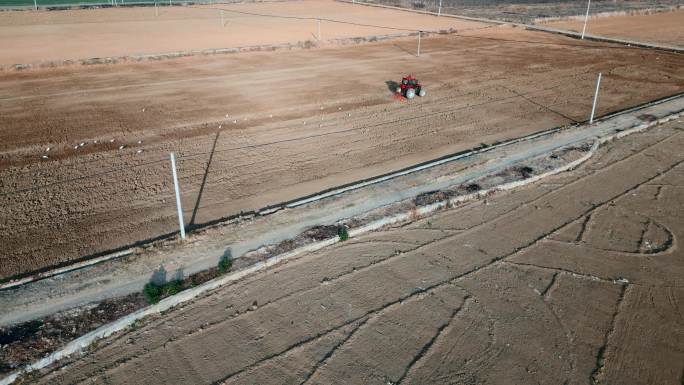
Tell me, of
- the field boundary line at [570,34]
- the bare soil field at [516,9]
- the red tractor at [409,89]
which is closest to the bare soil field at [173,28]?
the field boundary line at [570,34]

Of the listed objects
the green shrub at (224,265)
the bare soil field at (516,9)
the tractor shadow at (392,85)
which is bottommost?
the green shrub at (224,265)

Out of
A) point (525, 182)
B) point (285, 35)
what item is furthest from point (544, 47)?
point (525, 182)

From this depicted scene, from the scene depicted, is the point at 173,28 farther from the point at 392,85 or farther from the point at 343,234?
the point at 343,234

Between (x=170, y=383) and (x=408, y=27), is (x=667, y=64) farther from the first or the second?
(x=170, y=383)

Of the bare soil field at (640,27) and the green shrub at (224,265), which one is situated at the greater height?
the bare soil field at (640,27)

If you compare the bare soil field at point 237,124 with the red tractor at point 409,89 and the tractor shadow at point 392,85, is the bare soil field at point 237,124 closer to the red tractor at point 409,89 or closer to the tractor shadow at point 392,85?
the tractor shadow at point 392,85

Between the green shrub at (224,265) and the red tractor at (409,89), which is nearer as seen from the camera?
the green shrub at (224,265)

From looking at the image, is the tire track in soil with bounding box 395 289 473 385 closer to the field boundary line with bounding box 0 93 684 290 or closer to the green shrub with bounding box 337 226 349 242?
the green shrub with bounding box 337 226 349 242
